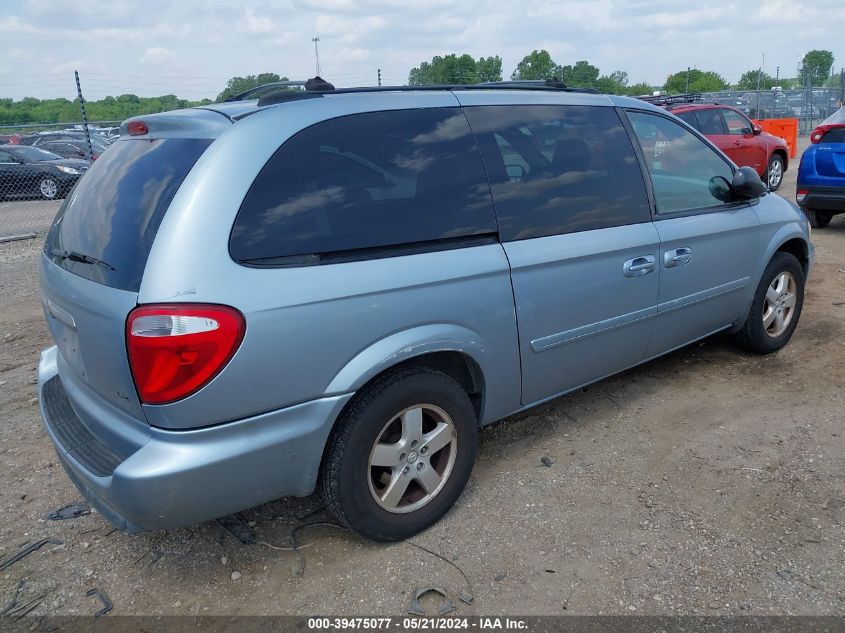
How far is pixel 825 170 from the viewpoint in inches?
324

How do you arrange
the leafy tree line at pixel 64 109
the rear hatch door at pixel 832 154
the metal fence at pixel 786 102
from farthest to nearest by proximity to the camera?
the metal fence at pixel 786 102 < the leafy tree line at pixel 64 109 < the rear hatch door at pixel 832 154

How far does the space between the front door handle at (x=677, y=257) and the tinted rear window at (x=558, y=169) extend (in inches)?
10.0

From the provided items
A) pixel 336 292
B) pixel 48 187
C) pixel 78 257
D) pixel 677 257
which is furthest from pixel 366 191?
pixel 48 187

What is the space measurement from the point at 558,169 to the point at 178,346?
202cm

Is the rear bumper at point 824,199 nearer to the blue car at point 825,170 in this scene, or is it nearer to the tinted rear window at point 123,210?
the blue car at point 825,170

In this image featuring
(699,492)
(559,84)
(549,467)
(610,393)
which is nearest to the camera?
(699,492)

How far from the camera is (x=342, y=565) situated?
2.74 metres

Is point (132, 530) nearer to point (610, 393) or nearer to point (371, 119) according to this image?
point (371, 119)

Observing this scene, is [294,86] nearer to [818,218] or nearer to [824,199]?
[824,199]

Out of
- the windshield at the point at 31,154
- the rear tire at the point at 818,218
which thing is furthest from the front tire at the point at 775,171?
the windshield at the point at 31,154

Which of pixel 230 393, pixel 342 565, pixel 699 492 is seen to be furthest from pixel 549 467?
pixel 230 393

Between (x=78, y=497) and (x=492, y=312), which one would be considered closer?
(x=492, y=312)

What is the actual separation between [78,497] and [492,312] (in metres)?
2.17

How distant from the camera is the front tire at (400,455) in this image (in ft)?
8.46
